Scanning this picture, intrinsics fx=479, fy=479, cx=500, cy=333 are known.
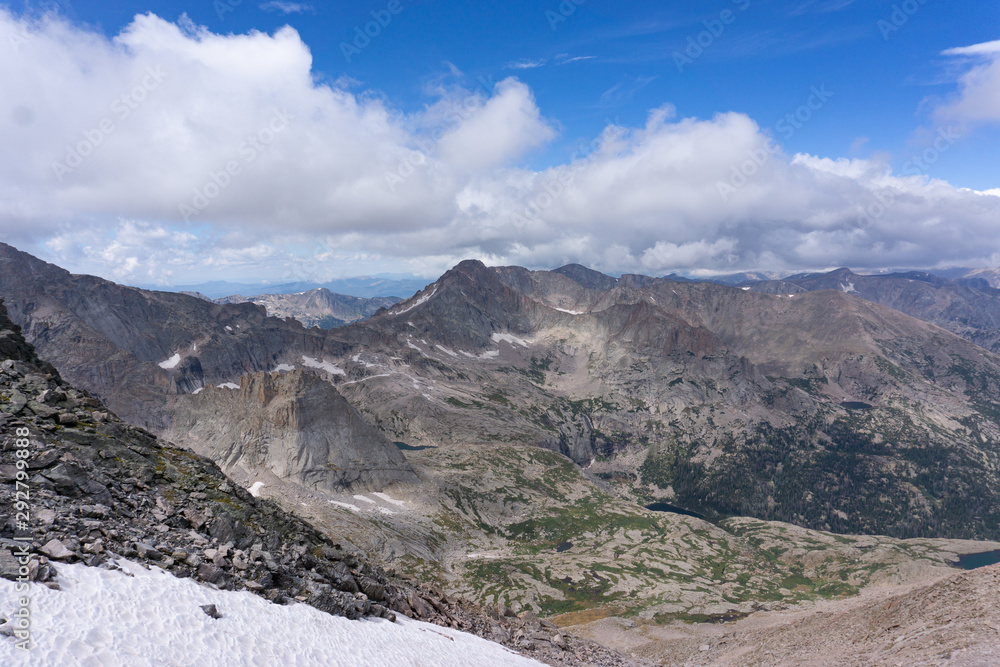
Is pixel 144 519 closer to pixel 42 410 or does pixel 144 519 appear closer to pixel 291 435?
pixel 42 410

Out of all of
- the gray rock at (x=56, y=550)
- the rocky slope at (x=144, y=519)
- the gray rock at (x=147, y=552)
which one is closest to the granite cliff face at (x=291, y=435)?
the rocky slope at (x=144, y=519)

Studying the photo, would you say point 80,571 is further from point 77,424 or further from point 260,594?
point 77,424

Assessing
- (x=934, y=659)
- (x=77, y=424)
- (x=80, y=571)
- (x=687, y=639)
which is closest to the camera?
(x=80, y=571)

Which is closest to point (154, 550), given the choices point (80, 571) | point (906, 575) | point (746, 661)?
point (80, 571)

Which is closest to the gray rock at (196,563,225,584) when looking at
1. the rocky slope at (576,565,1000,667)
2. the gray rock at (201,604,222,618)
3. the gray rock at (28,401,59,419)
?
the gray rock at (201,604,222,618)

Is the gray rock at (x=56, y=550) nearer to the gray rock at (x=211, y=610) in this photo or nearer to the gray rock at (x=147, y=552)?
the gray rock at (x=147, y=552)

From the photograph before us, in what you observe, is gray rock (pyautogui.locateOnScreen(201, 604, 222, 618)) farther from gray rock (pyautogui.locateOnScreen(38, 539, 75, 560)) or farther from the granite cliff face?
the granite cliff face
